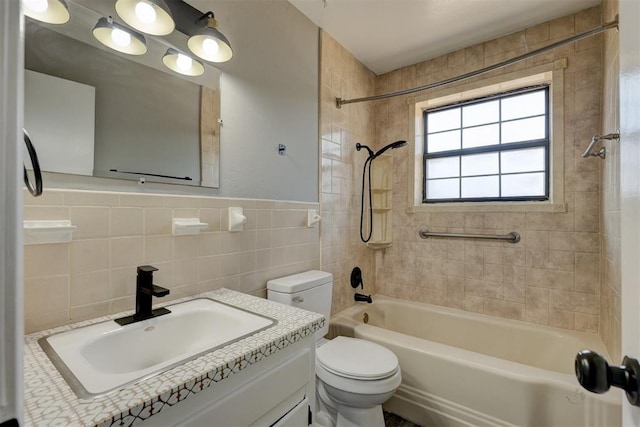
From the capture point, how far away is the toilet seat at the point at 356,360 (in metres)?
1.36

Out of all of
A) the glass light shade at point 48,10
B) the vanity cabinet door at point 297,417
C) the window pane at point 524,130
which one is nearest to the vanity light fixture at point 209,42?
the glass light shade at point 48,10

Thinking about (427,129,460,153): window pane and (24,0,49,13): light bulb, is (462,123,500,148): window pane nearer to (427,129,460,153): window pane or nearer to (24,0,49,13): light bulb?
(427,129,460,153): window pane

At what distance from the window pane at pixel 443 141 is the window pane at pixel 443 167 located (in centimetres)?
10

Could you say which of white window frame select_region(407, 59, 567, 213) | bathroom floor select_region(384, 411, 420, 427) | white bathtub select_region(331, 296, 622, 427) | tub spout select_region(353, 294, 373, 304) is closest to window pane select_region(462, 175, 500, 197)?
white window frame select_region(407, 59, 567, 213)

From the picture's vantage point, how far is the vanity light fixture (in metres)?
1.25

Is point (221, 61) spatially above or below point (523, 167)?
above

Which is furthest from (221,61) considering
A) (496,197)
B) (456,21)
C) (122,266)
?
(496,197)

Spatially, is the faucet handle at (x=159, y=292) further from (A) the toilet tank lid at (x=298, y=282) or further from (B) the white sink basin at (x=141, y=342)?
(A) the toilet tank lid at (x=298, y=282)

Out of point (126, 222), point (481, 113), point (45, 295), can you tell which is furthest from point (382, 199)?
point (45, 295)

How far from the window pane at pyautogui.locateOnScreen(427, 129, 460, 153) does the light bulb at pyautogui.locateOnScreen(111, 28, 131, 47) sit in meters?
2.33

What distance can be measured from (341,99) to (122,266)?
1.92m

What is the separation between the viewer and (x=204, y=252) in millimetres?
1292

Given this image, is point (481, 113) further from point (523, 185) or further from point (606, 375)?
point (606, 375)

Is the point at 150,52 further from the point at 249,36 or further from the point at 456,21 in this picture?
the point at 456,21
